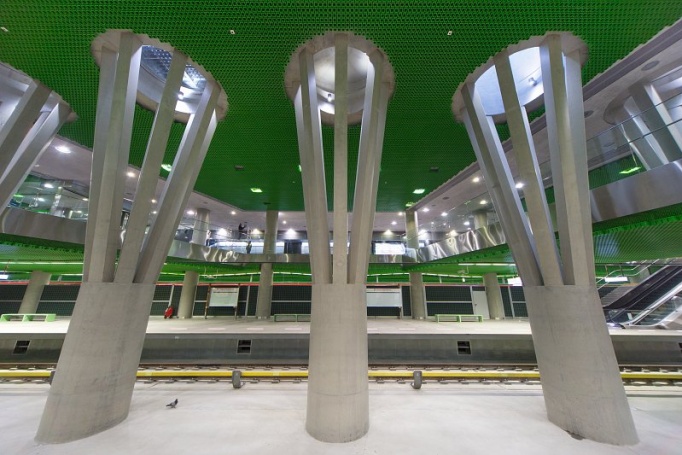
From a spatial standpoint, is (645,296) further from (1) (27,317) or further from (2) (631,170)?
(1) (27,317)

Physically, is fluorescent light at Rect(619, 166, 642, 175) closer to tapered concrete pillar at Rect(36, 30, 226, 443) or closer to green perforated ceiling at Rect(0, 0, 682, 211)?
green perforated ceiling at Rect(0, 0, 682, 211)

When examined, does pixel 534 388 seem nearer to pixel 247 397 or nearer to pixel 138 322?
pixel 247 397

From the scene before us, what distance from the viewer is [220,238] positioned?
52.4 feet

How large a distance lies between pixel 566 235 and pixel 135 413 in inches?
334

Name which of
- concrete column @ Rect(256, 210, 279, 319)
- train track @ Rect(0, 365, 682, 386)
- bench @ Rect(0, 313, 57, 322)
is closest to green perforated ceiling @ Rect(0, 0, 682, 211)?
train track @ Rect(0, 365, 682, 386)

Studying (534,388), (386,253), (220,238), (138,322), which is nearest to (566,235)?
(534,388)

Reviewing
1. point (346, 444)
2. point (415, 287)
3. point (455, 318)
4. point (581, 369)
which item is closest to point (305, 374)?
point (346, 444)

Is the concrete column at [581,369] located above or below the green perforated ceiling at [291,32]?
below

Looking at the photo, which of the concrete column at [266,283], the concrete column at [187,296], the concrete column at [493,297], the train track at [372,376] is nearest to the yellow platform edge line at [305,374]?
the train track at [372,376]

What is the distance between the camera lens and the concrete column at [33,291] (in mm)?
17984

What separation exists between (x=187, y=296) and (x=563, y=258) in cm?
2075

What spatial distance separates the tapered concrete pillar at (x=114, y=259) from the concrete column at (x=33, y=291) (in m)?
21.4

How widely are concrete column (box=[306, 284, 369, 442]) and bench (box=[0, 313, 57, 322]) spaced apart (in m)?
20.9

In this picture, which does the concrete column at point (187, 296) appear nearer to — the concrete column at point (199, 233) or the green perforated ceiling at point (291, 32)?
the concrete column at point (199, 233)
